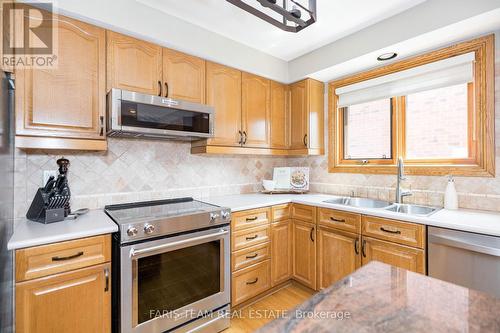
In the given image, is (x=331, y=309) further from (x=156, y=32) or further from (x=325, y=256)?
(x=156, y=32)

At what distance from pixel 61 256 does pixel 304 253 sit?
1944 mm

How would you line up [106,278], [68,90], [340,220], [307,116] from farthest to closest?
[307,116]
[340,220]
[68,90]
[106,278]

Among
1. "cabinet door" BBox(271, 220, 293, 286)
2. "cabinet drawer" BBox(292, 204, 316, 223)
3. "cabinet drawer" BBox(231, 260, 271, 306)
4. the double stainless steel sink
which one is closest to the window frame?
the double stainless steel sink

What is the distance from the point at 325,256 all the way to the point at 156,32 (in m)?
2.40

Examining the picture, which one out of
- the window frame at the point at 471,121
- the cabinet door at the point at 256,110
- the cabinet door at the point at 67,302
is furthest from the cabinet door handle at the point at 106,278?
the window frame at the point at 471,121

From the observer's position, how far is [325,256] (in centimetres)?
222

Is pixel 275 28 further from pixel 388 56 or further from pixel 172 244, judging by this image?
pixel 172 244

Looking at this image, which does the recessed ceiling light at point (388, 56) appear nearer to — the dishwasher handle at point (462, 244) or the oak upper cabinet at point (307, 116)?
the oak upper cabinet at point (307, 116)

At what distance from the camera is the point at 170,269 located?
1633 mm

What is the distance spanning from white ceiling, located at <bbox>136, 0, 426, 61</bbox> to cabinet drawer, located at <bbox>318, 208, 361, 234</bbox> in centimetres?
167

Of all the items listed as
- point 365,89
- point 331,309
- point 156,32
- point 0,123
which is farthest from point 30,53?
→ point 365,89

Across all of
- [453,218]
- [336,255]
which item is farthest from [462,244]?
[336,255]

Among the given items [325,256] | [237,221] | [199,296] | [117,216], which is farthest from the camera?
[325,256]

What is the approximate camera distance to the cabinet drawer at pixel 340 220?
6.50ft
